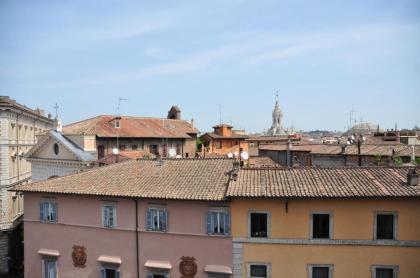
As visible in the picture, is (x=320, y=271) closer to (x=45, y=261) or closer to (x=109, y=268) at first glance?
(x=109, y=268)

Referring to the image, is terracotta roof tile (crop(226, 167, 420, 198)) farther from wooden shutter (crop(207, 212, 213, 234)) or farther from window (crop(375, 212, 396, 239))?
wooden shutter (crop(207, 212, 213, 234))

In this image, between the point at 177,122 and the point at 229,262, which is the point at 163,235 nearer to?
the point at 229,262

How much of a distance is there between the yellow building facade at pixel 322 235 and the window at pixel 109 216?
21.4 feet

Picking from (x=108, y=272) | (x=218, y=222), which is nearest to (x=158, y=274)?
(x=108, y=272)

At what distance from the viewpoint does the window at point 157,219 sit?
19.5 metres

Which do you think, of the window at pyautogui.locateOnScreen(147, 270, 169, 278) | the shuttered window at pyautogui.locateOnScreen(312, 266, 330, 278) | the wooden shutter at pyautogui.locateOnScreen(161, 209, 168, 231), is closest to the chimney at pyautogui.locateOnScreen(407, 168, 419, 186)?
the shuttered window at pyautogui.locateOnScreen(312, 266, 330, 278)

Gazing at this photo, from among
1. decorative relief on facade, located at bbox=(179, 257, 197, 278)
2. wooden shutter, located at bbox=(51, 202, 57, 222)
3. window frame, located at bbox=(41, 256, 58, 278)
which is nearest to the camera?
decorative relief on facade, located at bbox=(179, 257, 197, 278)

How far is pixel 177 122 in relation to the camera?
53.1 m

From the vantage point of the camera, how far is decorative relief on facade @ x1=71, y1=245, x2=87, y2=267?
2089 centimetres

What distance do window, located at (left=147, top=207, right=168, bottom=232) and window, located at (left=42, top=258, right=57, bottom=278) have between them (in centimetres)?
646

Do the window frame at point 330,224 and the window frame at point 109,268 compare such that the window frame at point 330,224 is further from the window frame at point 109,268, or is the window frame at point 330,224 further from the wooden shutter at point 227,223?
the window frame at point 109,268

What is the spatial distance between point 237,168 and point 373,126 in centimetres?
12234

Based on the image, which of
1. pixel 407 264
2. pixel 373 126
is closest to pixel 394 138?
pixel 407 264

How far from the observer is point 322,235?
17672 millimetres
